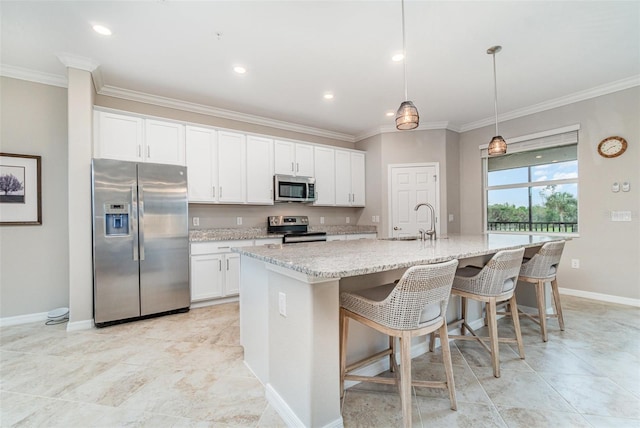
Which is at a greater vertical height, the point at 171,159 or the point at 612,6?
the point at 612,6

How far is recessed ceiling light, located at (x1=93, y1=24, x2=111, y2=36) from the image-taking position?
93.1 inches

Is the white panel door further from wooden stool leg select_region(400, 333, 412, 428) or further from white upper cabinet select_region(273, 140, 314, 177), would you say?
wooden stool leg select_region(400, 333, 412, 428)

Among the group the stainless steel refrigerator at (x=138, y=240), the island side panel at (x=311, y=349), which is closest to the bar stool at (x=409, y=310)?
the island side panel at (x=311, y=349)

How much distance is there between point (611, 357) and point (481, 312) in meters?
0.92

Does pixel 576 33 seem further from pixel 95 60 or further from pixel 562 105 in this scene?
pixel 95 60

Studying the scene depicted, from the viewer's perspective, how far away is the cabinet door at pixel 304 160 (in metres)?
4.68

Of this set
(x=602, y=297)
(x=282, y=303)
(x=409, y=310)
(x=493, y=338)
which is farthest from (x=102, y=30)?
(x=602, y=297)

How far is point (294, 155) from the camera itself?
15.2 ft

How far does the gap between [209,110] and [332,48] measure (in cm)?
223

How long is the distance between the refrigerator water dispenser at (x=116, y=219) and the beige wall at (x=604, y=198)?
18.4ft

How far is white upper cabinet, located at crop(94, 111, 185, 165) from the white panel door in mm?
3469

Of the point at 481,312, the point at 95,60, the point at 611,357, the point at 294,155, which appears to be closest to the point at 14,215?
the point at 95,60

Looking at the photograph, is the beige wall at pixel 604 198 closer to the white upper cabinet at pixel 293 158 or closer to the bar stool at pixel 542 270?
the bar stool at pixel 542 270

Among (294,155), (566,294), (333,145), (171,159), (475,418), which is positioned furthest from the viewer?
(333,145)
